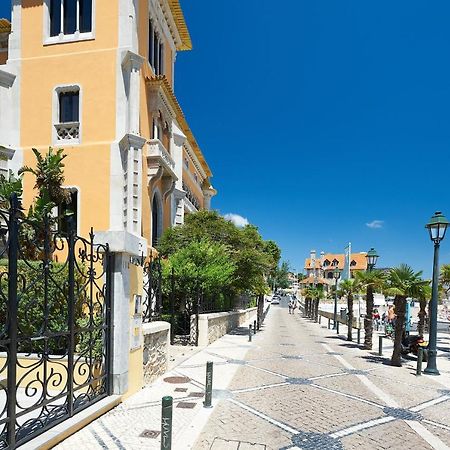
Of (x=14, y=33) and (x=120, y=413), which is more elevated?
(x=14, y=33)

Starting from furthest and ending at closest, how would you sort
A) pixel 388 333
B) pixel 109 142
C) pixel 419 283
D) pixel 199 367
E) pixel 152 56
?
pixel 388 333, pixel 152 56, pixel 109 142, pixel 419 283, pixel 199 367

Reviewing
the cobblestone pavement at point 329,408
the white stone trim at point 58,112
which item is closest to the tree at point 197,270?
the cobblestone pavement at point 329,408

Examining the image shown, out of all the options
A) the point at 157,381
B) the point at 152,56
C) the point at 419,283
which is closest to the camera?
the point at 157,381

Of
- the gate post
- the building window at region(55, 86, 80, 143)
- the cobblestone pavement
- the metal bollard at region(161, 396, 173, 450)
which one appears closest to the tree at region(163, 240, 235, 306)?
the cobblestone pavement

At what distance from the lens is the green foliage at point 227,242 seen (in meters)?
19.4

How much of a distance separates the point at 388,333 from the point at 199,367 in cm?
1608

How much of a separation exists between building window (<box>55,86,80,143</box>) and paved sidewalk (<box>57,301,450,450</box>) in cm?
1195

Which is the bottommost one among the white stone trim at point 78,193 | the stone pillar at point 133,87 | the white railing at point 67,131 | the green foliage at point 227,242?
the green foliage at point 227,242

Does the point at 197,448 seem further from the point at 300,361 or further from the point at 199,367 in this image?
the point at 300,361

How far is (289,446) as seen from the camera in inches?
223

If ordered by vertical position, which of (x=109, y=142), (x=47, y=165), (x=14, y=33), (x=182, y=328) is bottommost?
(x=182, y=328)

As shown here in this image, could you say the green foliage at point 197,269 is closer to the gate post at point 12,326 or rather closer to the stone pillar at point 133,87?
the stone pillar at point 133,87

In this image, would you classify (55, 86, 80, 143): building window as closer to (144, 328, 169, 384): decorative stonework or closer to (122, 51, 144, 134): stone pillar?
(122, 51, 144, 134): stone pillar

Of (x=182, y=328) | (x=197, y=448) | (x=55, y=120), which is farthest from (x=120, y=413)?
(x=55, y=120)
